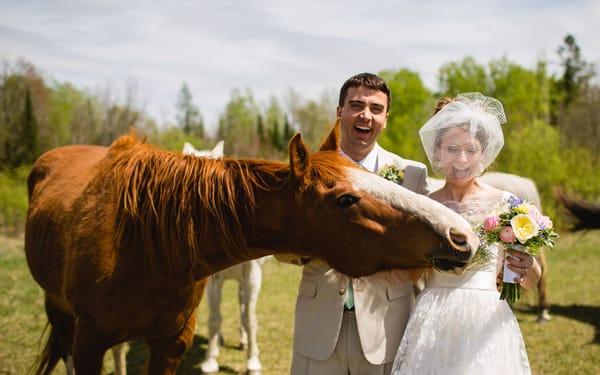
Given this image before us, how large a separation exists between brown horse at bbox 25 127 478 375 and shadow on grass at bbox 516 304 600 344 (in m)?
6.30

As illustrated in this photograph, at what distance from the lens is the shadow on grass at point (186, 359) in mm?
5422

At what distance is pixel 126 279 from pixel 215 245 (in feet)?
1.94

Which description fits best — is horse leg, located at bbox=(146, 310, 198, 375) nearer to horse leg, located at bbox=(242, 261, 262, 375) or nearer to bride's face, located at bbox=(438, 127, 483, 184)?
bride's face, located at bbox=(438, 127, 483, 184)

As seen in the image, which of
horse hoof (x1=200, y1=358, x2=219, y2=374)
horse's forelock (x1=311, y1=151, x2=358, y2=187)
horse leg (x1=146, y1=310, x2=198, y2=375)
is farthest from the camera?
horse hoof (x1=200, y1=358, x2=219, y2=374)

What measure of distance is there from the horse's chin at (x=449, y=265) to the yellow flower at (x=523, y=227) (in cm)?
37

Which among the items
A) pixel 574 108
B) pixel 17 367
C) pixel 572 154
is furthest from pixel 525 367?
pixel 574 108

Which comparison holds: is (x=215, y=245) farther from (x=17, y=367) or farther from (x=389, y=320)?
(x=17, y=367)

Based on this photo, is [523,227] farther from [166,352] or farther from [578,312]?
[578,312]

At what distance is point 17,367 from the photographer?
510 cm

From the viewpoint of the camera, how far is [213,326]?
17.7 ft

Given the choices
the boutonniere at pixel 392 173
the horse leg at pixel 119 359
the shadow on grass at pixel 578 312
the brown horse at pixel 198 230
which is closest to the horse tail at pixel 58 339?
the horse leg at pixel 119 359

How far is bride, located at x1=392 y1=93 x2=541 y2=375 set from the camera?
7.74 feet

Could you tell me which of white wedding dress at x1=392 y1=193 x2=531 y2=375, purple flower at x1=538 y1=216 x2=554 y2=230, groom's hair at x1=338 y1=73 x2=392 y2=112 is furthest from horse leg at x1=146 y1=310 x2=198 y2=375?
purple flower at x1=538 y1=216 x2=554 y2=230

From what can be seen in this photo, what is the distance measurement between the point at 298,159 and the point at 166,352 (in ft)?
5.64
